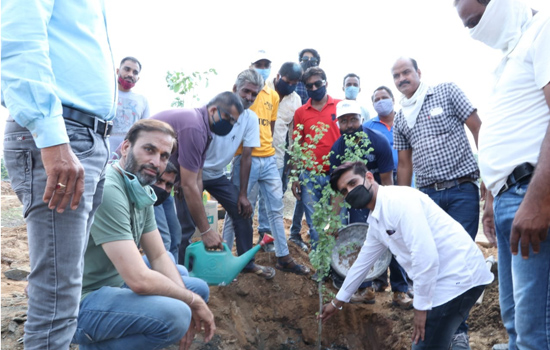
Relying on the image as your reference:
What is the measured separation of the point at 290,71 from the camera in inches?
206

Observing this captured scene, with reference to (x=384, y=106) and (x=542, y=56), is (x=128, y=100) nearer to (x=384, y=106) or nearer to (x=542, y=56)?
(x=384, y=106)

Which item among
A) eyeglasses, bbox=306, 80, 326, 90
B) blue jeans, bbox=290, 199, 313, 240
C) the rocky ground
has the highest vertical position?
eyeglasses, bbox=306, 80, 326, 90

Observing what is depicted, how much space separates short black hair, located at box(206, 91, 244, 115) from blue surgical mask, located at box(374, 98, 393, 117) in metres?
2.10

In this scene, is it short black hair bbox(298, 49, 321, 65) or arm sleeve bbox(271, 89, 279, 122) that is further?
short black hair bbox(298, 49, 321, 65)

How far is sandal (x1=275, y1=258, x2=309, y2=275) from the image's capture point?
15.9 ft

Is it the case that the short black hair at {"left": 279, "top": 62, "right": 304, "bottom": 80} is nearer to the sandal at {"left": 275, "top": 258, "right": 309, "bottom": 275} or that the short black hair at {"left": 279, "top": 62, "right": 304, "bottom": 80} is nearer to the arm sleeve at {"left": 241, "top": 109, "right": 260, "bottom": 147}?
the arm sleeve at {"left": 241, "top": 109, "right": 260, "bottom": 147}

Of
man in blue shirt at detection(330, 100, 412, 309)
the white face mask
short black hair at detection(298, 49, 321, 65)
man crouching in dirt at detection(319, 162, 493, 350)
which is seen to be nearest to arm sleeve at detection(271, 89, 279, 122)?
man in blue shirt at detection(330, 100, 412, 309)

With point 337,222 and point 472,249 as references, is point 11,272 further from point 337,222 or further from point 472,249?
point 472,249

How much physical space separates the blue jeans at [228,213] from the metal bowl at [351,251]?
3.23 feet


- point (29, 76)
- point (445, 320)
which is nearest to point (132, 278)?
point (29, 76)

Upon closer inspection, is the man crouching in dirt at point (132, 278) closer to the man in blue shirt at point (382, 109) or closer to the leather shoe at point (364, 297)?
the leather shoe at point (364, 297)

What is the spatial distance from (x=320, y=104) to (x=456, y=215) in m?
2.20

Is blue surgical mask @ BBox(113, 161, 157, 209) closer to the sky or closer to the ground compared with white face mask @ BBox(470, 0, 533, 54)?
closer to the ground

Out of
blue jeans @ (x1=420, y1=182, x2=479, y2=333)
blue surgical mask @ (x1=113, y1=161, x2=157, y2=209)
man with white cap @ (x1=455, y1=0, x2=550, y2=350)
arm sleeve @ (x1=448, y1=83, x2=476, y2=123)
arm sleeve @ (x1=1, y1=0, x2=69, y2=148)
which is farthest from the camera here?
arm sleeve @ (x1=448, y1=83, x2=476, y2=123)
